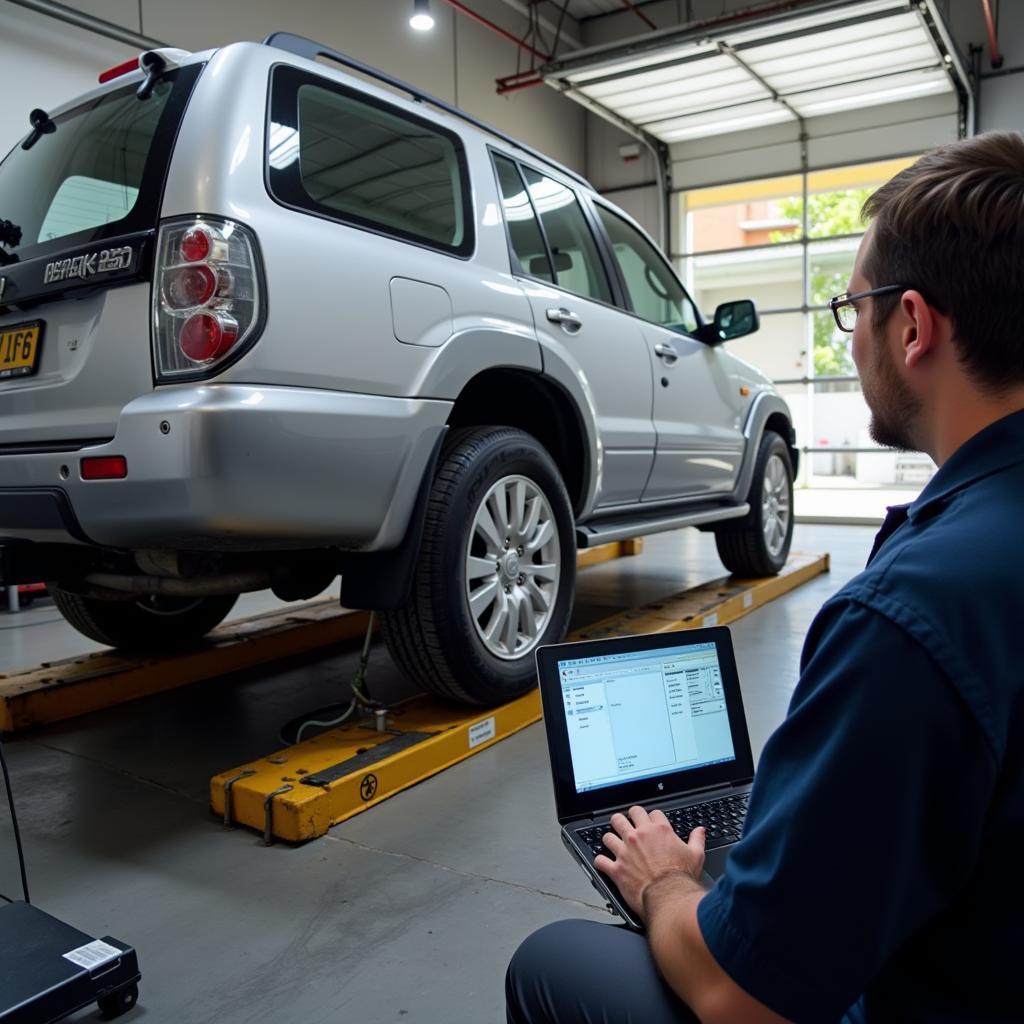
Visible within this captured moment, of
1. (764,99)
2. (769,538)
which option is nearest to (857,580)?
(769,538)

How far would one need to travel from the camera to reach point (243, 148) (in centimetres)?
210

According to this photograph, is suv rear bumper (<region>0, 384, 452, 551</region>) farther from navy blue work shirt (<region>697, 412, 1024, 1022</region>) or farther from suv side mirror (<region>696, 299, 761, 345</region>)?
suv side mirror (<region>696, 299, 761, 345</region>)

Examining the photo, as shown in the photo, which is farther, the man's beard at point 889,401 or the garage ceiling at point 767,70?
the garage ceiling at point 767,70

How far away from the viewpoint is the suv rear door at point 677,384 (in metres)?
3.89

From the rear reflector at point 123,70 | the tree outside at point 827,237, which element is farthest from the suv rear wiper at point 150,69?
the tree outside at point 827,237

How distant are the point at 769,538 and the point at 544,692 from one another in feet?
13.2

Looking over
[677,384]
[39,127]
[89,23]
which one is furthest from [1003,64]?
[39,127]

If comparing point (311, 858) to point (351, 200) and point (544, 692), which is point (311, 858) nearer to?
point (544, 692)

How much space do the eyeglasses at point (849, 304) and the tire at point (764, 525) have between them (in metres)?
3.87

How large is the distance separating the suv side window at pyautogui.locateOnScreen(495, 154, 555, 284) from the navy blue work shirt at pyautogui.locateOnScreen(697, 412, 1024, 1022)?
2.44 meters

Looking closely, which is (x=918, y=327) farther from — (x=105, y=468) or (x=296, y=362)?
(x=105, y=468)

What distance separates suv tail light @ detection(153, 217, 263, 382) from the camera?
1.99 m

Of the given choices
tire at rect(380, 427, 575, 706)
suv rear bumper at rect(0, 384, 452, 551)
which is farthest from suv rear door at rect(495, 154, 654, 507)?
suv rear bumper at rect(0, 384, 452, 551)

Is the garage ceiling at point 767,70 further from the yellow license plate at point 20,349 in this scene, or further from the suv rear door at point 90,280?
the yellow license plate at point 20,349
